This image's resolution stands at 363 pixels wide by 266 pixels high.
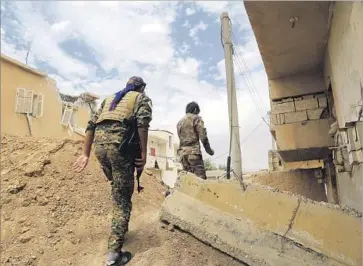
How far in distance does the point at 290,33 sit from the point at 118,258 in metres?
2.79

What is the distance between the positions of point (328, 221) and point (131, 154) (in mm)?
1661

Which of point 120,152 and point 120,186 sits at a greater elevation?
point 120,152

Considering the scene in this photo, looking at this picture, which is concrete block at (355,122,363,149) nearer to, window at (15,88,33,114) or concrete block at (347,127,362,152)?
concrete block at (347,127,362,152)

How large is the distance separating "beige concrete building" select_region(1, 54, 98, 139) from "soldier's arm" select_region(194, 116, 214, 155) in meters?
8.96

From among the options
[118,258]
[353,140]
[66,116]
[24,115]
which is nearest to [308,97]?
[353,140]

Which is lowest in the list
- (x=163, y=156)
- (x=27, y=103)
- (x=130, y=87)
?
(x=130, y=87)

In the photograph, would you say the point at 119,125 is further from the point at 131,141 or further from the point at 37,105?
the point at 37,105

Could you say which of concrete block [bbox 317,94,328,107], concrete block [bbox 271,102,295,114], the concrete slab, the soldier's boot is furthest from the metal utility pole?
the soldier's boot

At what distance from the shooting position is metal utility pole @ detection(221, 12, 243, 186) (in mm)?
5996

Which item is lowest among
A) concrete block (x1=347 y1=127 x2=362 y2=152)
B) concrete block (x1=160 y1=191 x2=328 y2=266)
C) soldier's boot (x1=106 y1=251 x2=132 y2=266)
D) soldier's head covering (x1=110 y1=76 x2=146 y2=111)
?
soldier's boot (x1=106 y1=251 x2=132 y2=266)

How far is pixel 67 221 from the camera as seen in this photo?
3656mm

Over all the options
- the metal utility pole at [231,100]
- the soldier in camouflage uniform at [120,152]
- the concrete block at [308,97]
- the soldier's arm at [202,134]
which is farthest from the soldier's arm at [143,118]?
the metal utility pole at [231,100]

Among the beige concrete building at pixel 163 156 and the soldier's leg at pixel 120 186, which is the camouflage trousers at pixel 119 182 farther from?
the beige concrete building at pixel 163 156

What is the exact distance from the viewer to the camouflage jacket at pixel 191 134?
4441 mm
